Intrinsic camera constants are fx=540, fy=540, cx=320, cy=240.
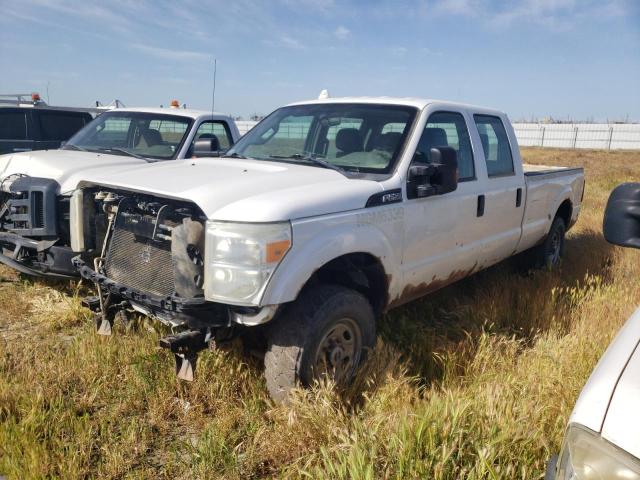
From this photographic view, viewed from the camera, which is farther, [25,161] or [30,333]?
[25,161]

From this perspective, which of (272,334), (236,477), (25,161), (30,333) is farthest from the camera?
(25,161)

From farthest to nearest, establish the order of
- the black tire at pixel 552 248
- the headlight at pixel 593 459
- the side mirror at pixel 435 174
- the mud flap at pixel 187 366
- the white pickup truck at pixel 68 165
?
the black tire at pixel 552 248 → the white pickup truck at pixel 68 165 → the side mirror at pixel 435 174 → the mud flap at pixel 187 366 → the headlight at pixel 593 459

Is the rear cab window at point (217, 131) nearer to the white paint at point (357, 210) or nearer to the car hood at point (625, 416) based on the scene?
the white paint at point (357, 210)

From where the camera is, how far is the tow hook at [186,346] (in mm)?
2854

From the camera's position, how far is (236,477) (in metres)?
2.53

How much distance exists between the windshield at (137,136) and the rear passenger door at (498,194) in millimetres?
3379

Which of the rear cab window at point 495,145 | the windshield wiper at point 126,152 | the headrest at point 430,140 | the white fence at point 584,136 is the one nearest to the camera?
the headrest at point 430,140

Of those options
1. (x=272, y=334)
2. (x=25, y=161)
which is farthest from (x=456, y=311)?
(x=25, y=161)

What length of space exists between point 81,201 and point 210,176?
3.35ft

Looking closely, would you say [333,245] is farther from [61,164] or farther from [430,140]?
[61,164]

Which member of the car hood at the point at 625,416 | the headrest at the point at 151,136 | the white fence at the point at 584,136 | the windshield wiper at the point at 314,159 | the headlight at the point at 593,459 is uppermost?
the white fence at the point at 584,136

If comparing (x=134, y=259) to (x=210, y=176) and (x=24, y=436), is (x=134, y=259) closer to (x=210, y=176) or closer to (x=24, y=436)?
(x=210, y=176)

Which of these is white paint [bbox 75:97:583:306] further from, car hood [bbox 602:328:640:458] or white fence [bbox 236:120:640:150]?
white fence [bbox 236:120:640:150]

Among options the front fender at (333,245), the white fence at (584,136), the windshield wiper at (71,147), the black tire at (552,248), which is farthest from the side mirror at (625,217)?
the white fence at (584,136)
